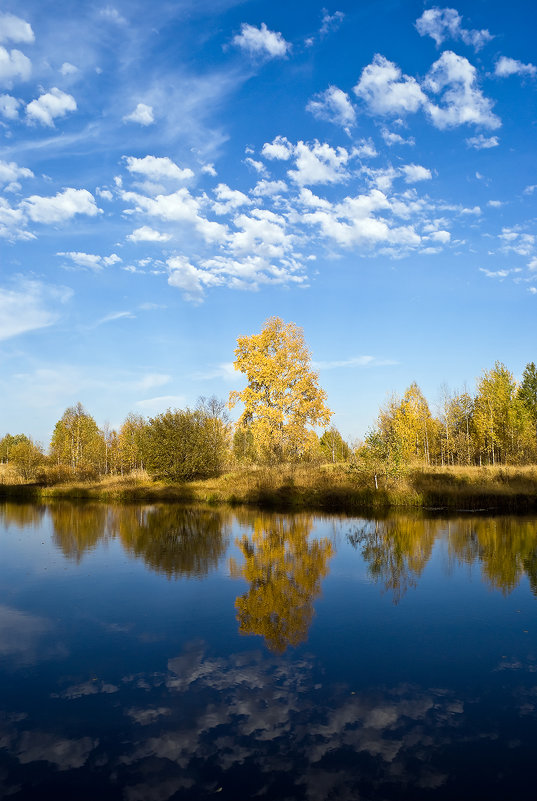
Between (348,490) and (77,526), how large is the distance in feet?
47.7

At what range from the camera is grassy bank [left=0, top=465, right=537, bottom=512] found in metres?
27.7

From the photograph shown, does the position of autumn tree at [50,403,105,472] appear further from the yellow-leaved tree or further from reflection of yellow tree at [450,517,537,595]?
reflection of yellow tree at [450,517,537,595]

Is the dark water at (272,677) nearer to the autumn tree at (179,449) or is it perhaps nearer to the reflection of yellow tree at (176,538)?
the reflection of yellow tree at (176,538)

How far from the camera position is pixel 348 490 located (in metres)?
30.5

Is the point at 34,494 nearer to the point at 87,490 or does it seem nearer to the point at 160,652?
the point at 87,490

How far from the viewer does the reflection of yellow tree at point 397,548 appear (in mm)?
13039

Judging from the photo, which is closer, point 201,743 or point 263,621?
point 201,743

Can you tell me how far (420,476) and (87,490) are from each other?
25.8m

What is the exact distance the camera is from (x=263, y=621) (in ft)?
31.4

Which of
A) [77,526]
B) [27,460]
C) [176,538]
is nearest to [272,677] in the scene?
[176,538]

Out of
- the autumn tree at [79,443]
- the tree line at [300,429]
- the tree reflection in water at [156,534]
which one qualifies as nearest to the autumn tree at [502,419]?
the tree line at [300,429]

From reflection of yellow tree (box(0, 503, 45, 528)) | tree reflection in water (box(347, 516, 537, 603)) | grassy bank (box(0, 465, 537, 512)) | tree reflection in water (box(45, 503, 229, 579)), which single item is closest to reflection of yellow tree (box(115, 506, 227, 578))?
tree reflection in water (box(45, 503, 229, 579))

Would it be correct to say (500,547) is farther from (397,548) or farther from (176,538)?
(176,538)

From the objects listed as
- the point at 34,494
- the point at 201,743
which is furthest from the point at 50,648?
the point at 34,494
